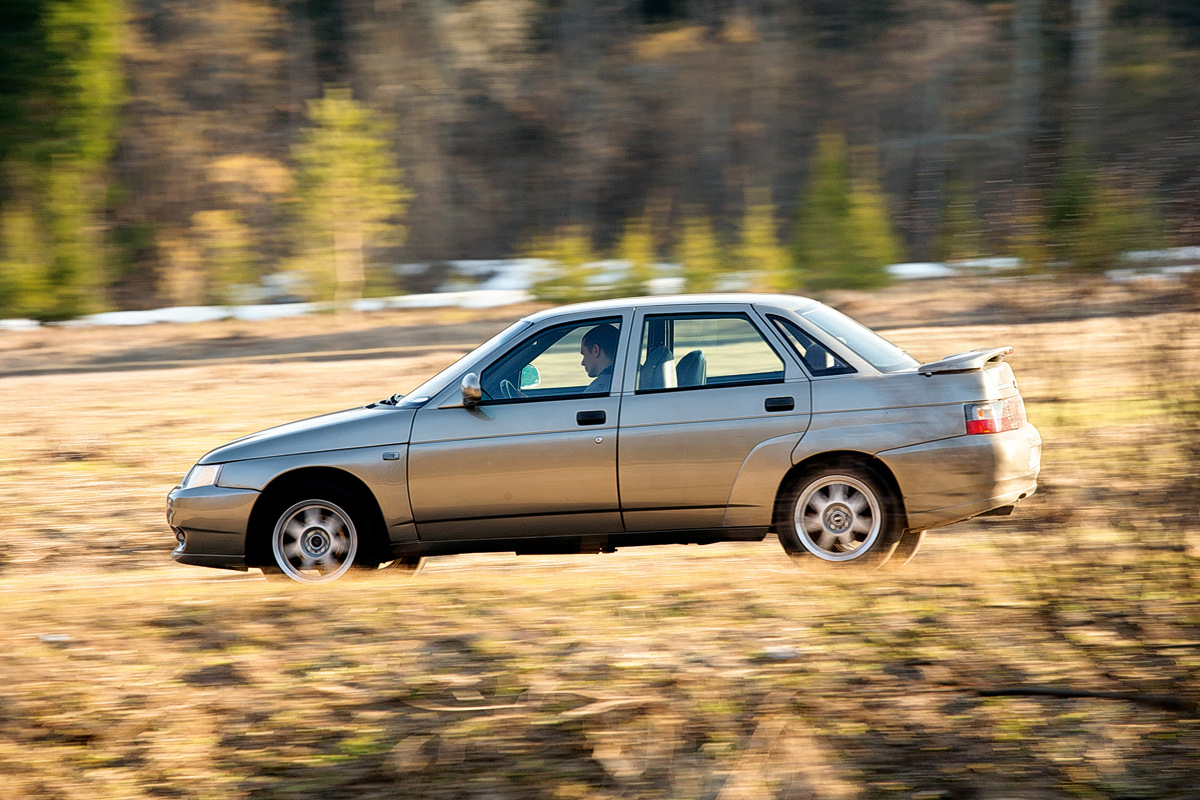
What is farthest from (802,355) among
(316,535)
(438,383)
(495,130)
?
(495,130)

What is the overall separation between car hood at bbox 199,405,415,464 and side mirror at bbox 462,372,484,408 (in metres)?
0.32

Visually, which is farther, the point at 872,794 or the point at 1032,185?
the point at 1032,185

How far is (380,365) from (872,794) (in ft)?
55.5

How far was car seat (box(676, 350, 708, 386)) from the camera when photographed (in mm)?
6793

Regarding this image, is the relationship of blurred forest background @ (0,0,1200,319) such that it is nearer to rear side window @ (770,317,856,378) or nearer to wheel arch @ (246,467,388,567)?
rear side window @ (770,317,856,378)

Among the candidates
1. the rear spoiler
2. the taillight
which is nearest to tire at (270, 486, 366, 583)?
the rear spoiler

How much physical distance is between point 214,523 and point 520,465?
1.72 metres

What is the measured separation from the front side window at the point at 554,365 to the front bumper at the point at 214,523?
147 cm

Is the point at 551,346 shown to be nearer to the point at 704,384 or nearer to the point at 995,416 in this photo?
the point at 704,384

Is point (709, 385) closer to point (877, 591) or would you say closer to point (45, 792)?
point (877, 591)

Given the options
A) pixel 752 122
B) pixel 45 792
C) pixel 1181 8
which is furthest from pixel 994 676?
pixel 1181 8

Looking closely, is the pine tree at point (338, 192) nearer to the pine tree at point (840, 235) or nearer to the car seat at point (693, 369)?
the pine tree at point (840, 235)

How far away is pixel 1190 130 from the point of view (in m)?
4.77

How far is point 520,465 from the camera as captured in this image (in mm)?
6688
